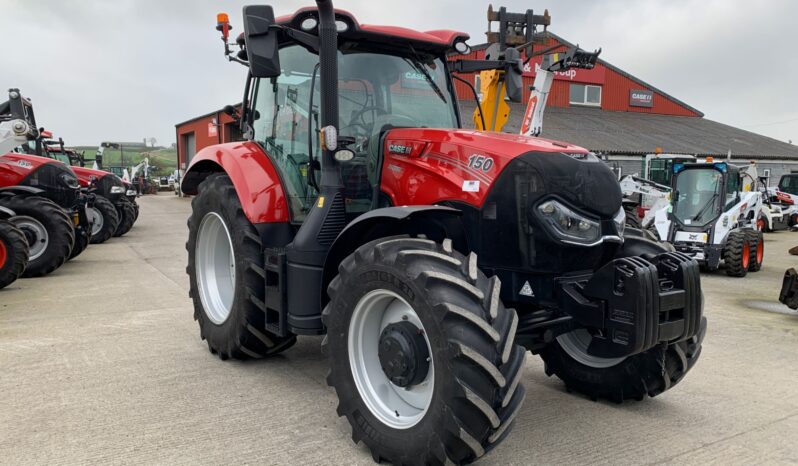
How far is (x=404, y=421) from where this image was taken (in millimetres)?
3082

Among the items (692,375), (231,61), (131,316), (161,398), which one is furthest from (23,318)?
(692,375)

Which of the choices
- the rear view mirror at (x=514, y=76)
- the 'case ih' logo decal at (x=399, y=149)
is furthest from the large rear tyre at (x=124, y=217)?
the 'case ih' logo decal at (x=399, y=149)

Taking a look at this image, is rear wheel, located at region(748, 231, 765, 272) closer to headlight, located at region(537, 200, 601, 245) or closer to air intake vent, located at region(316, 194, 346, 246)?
headlight, located at region(537, 200, 601, 245)

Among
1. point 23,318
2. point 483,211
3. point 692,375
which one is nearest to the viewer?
point 483,211

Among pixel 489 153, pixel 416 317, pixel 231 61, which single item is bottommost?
pixel 416 317

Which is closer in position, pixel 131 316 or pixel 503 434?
pixel 503 434

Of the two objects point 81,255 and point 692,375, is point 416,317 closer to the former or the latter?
point 692,375

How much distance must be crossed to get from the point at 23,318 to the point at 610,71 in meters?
29.5

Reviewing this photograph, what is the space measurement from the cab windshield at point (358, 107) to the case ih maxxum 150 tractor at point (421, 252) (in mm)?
13

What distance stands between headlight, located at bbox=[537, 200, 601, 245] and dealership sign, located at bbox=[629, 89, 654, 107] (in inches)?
1217

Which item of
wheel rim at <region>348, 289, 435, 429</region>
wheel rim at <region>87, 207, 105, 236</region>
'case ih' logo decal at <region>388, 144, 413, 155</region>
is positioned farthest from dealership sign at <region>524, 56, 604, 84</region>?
wheel rim at <region>348, 289, 435, 429</region>

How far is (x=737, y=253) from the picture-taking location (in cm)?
1023

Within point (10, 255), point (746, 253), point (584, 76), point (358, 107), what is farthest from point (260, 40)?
point (584, 76)

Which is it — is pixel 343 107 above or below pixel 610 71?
below
